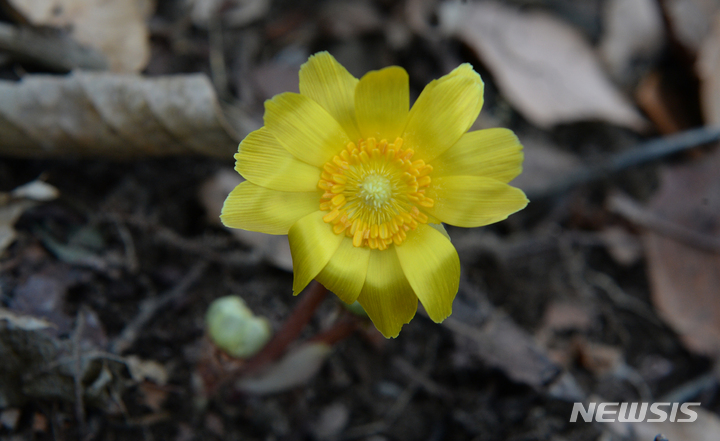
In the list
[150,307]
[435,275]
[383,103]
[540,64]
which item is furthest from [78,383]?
[540,64]

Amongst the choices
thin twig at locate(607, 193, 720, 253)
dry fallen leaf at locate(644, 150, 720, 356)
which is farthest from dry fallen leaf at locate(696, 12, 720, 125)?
thin twig at locate(607, 193, 720, 253)

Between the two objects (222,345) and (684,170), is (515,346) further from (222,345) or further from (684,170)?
(684,170)

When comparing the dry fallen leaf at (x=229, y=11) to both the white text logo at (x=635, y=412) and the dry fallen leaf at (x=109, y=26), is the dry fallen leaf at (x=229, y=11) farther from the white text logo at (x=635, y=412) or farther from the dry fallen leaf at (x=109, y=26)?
Answer: the white text logo at (x=635, y=412)

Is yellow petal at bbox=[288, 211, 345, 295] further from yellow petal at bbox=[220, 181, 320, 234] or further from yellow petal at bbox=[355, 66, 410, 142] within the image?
yellow petal at bbox=[355, 66, 410, 142]

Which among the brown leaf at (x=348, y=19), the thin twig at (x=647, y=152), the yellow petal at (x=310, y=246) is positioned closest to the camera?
the yellow petal at (x=310, y=246)

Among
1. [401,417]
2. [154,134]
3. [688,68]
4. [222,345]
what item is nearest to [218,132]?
[154,134]

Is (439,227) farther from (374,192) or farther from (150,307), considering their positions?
(150,307)

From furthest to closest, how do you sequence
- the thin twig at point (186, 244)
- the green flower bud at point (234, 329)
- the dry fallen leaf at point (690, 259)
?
1. the dry fallen leaf at point (690, 259)
2. the thin twig at point (186, 244)
3. the green flower bud at point (234, 329)

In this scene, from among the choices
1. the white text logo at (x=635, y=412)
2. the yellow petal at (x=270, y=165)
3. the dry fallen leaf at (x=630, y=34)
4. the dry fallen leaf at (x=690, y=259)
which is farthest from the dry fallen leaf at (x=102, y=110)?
the dry fallen leaf at (x=630, y=34)
